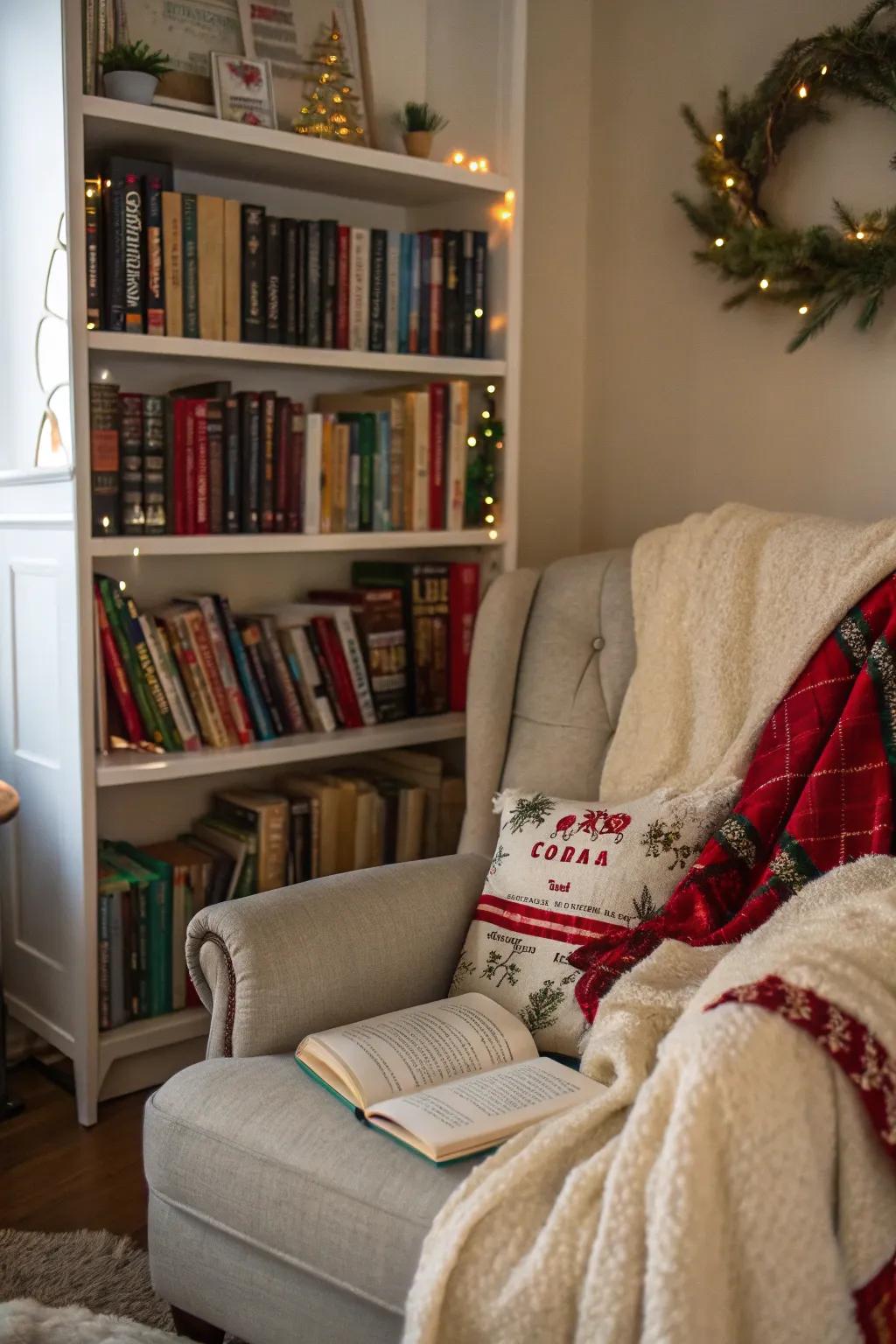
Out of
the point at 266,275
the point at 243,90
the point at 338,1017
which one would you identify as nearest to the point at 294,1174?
the point at 338,1017

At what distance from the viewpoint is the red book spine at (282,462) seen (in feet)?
7.59

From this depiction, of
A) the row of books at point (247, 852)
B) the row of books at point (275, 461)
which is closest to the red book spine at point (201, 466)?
the row of books at point (275, 461)

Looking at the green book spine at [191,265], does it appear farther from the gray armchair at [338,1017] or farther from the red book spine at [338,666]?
the gray armchair at [338,1017]

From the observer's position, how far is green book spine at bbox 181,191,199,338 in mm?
2152

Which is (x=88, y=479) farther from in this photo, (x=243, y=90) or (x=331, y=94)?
(x=331, y=94)

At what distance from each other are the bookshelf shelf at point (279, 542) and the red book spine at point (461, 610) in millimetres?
58

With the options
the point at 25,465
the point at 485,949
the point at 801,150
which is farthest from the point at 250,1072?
the point at 801,150

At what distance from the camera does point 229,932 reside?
1.63 m

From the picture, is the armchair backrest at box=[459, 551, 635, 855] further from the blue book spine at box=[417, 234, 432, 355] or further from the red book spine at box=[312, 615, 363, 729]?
the blue book spine at box=[417, 234, 432, 355]

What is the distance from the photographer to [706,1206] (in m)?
1.09

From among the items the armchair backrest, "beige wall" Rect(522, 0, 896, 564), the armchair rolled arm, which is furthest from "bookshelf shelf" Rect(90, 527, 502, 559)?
the armchair rolled arm

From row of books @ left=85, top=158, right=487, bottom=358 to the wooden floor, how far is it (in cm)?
132

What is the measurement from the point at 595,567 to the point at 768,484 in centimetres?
52

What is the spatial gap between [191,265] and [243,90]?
331 millimetres
